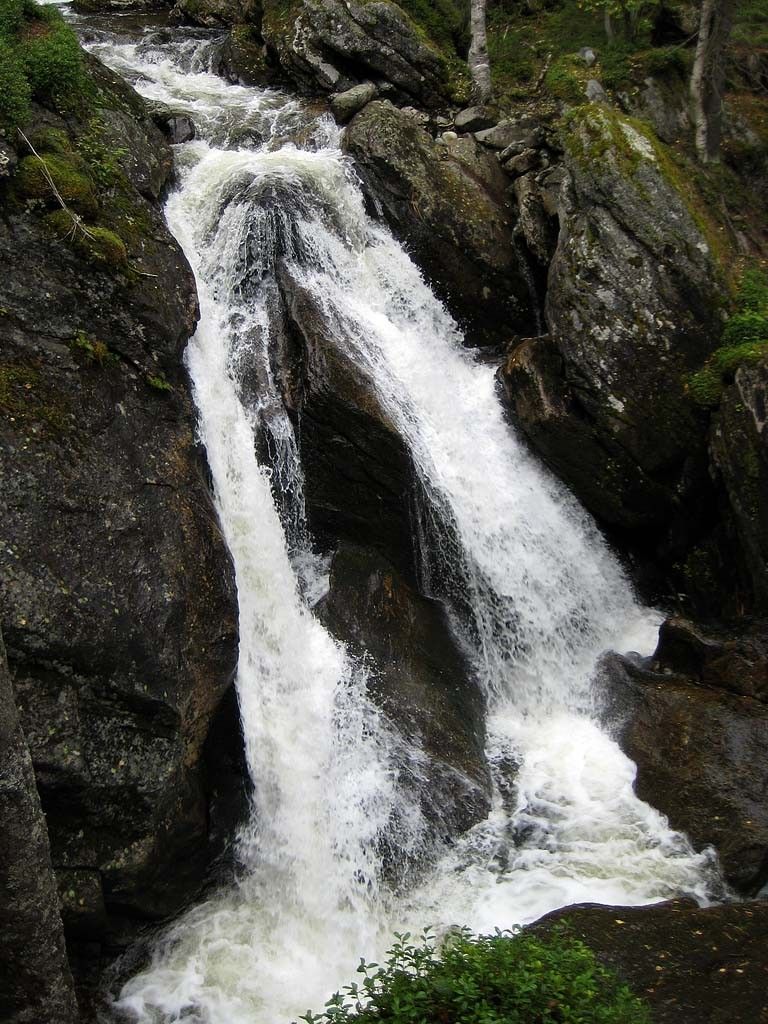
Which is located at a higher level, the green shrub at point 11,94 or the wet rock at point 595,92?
the wet rock at point 595,92

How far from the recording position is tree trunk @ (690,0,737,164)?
1681 cm

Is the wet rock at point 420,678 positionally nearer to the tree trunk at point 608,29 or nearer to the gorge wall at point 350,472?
the gorge wall at point 350,472

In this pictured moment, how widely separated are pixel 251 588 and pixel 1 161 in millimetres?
6311

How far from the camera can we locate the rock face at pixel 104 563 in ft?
25.7

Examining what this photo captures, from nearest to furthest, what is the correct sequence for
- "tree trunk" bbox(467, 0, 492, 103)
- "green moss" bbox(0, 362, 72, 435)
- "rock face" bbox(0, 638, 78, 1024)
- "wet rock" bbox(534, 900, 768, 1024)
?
"rock face" bbox(0, 638, 78, 1024)
"wet rock" bbox(534, 900, 768, 1024)
"green moss" bbox(0, 362, 72, 435)
"tree trunk" bbox(467, 0, 492, 103)

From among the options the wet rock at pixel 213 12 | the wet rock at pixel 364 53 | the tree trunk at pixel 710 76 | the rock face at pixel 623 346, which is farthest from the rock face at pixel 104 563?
the wet rock at pixel 213 12

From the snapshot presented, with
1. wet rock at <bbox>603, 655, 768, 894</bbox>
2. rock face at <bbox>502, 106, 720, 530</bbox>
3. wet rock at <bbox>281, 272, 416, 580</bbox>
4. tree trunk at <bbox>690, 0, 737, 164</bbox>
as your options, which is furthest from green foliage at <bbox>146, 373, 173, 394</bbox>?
tree trunk at <bbox>690, 0, 737, 164</bbox>

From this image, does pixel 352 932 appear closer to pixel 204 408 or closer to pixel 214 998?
pixel 214 998

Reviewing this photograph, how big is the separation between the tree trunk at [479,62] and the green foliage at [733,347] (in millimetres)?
9314

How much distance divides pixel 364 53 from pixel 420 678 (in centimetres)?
1544

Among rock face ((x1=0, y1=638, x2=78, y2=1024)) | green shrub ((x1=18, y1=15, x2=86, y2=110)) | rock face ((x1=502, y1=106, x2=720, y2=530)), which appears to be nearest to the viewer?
rock face ((x1=0, y1=638, x2=78, y2=1024))

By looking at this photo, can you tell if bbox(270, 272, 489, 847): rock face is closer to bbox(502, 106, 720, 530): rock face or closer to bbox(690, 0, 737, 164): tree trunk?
bbox(502, 106, 720, 530): rock face

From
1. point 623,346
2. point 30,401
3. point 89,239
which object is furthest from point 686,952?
point 89,239

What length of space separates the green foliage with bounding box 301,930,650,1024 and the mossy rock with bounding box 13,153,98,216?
966 cm
